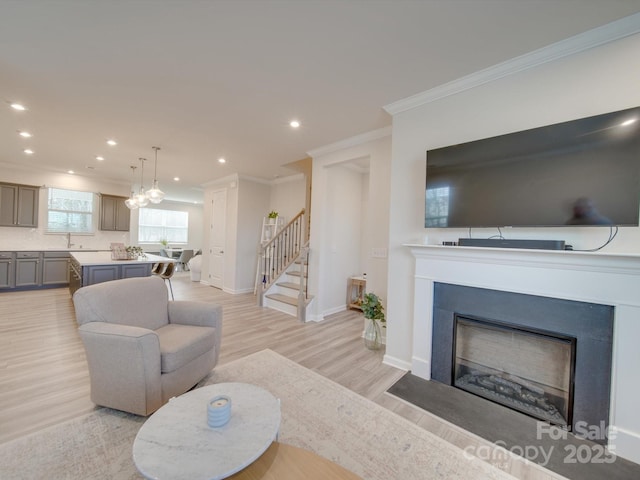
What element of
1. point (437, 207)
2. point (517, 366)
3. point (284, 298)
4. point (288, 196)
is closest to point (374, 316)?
point (517, 366)

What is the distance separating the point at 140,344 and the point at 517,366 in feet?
9.66

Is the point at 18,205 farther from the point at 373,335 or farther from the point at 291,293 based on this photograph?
the point at 373,335

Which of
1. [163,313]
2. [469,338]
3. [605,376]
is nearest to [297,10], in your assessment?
[163,313]

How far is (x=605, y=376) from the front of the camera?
5.53ft

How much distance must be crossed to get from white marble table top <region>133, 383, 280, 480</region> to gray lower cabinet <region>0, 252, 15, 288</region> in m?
7.05

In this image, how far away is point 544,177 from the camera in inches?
75.2

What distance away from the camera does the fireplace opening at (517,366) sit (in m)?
1.91

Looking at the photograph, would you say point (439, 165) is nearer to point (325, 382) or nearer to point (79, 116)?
point (325, 382)

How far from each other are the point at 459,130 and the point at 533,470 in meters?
2.59

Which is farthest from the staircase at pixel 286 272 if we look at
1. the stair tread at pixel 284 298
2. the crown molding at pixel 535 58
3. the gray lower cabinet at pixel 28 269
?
the gray lower cabinet at pixel 28 269

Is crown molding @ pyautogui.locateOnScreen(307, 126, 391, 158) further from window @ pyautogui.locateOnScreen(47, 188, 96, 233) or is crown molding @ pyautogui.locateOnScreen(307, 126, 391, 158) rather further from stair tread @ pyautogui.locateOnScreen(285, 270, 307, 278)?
window @ pyautogui.locateOnScreen(47, 188, 96, 233)

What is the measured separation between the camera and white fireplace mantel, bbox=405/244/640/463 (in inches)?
62.8

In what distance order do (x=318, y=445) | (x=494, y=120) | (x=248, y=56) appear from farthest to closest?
(x=494, y=120)
(x=248, y=56)
(x=318, y=445)

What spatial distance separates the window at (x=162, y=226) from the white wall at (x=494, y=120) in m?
10.5
